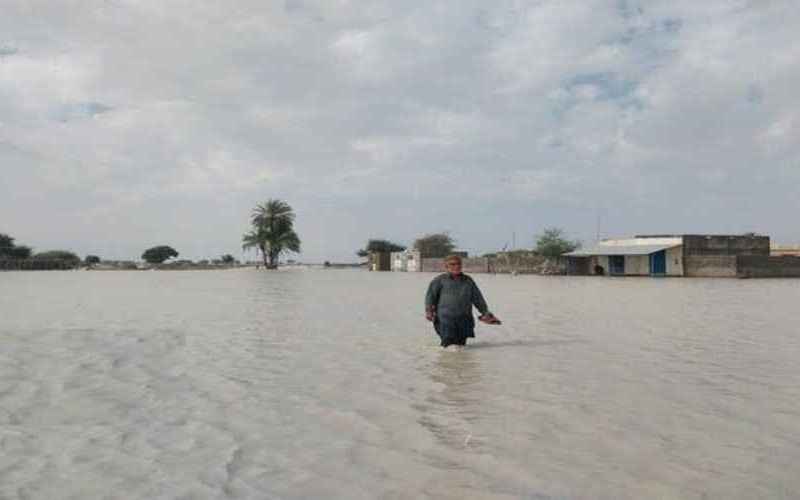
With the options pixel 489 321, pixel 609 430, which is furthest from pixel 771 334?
pixel 609 430

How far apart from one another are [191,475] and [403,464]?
49.1 inches

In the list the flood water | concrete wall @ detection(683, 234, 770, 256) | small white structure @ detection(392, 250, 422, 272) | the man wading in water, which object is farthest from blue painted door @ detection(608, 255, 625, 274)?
the man wading in water

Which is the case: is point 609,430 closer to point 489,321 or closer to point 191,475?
point 191,475

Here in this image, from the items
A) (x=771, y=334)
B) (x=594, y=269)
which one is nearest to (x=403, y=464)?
(x=771, y=334)

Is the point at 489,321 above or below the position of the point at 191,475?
above

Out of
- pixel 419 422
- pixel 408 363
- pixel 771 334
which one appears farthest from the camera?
pixel 771 334

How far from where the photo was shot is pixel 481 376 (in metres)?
7.38

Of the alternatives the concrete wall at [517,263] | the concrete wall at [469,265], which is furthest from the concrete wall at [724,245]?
the concrete wall at [469,265]

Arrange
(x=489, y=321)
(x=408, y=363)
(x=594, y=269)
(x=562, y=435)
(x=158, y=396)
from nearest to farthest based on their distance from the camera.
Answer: (x=562, y=435) < (x=158, y=396) < (x=408, y=363) < (x=489, y=321) < (x=594, y=269)

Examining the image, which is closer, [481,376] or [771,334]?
[481,376]

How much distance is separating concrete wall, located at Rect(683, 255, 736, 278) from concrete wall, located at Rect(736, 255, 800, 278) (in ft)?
1.82

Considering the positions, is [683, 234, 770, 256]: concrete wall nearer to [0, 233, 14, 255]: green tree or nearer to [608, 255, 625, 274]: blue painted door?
[608, 255, 625, 274]: blue painted door

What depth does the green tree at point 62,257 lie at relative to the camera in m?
99.5

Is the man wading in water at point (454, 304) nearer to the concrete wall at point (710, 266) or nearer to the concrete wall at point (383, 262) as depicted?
the concrete wall at point (710, 266)
